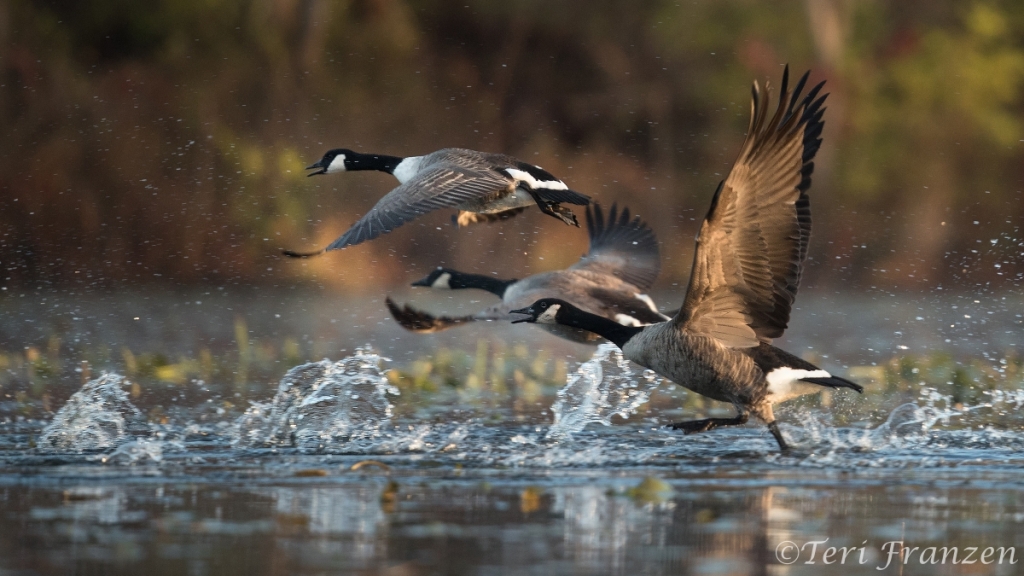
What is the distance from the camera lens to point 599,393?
830 centimetres

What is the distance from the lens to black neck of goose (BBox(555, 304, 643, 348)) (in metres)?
7.96

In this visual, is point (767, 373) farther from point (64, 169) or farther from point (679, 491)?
point (64, 169)

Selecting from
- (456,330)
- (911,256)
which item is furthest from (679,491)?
(911,256)

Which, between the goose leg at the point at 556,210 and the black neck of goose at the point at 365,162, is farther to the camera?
the black neck of goose at the point at 365,162

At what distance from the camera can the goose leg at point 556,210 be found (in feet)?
28.2

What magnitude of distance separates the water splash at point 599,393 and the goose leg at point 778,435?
3.12 feet

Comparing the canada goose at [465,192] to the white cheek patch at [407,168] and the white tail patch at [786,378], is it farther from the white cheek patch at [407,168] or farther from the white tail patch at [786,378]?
the white tail patch at [786,378]

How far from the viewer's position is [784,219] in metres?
6.68

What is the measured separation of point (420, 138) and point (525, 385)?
32.9 feet

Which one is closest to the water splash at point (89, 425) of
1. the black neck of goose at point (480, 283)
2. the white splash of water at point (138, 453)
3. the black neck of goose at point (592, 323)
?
the white splash of water at point (138, 453)

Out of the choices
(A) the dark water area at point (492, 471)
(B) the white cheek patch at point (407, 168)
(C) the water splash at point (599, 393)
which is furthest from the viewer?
(B) the white cheek patch at point (407, 168)

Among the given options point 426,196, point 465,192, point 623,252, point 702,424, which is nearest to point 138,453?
point 426,196

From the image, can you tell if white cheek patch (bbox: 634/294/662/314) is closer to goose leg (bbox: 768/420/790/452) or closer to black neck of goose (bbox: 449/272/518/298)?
black neck of goose (bbox: 449/272/518/298)

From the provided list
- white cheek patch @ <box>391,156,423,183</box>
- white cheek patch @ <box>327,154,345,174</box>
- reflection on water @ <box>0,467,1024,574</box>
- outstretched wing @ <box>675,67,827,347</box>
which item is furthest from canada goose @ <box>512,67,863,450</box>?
white cheek patch @ <box>327,154,345,174</box>
